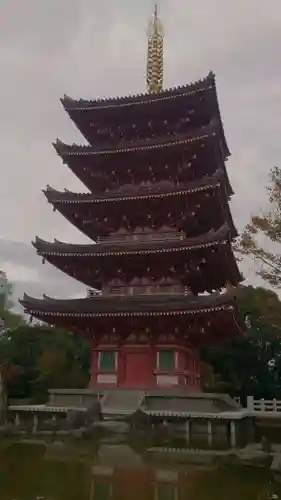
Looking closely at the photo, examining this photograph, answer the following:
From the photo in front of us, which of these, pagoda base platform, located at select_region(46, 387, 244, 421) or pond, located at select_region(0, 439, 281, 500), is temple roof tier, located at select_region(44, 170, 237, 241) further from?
pond, located at select_region(0, 439, 281, 500)

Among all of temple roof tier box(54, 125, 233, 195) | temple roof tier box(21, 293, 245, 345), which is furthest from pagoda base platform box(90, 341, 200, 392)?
temple roof tier box(54, 125, 233, 195)

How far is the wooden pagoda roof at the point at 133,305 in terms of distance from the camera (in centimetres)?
2088

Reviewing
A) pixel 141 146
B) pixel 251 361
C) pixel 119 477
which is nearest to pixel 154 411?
pixel 119 477

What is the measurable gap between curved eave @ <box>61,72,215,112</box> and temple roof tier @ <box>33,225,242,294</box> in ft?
23.4

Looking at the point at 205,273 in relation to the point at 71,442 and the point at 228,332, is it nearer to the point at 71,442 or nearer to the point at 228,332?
the point at 228,332

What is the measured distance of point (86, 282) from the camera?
26688 mm

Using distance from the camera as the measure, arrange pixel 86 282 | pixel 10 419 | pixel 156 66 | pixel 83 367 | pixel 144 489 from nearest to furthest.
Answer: pixel 144 489
pixel 10 419
pixel 86 282
pixel 156 66
pixel 83 367

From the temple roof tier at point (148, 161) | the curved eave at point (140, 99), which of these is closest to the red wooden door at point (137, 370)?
the temple roof tier at point (148, 161)

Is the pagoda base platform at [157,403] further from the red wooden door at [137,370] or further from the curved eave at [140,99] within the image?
the curved eave at [140,99]

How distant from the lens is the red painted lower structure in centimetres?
2255

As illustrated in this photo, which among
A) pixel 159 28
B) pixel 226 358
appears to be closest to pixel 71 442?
pixel 226 358

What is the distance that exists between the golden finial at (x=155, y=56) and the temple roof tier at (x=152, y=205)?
7.70m

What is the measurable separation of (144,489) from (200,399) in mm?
11763

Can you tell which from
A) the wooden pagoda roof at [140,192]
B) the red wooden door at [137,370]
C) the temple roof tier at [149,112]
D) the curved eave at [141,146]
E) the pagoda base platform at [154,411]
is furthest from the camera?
the temple roof tier at [149,112]
